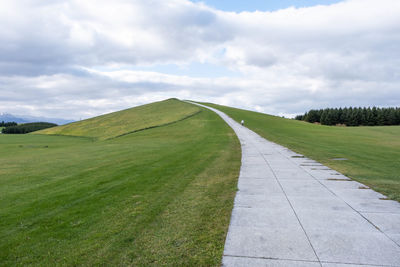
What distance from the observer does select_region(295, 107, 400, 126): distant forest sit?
90812 mm

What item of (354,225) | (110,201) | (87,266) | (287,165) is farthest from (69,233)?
(287,165)

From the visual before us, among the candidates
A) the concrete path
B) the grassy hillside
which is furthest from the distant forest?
the concrete path

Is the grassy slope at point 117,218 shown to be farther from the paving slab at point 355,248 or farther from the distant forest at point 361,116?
the distant forest at point 361,116

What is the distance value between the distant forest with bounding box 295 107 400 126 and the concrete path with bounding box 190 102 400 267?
102592 millimetres

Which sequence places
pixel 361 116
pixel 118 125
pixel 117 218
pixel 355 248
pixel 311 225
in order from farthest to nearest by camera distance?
pixel 361 116, pixel 118 125, pixel 117 218, pixel 311 225, pixel 355 248

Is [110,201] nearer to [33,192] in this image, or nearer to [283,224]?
[33,192]

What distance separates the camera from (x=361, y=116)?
93.8 meters

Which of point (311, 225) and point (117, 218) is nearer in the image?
point (311, 225)

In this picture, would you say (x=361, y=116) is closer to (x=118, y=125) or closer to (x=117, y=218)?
(x=118, y=125)

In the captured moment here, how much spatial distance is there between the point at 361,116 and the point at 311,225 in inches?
4268

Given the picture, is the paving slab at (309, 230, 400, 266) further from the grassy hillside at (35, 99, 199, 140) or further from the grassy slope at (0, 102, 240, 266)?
the grassy hillside at (35, 99, 199, 140)

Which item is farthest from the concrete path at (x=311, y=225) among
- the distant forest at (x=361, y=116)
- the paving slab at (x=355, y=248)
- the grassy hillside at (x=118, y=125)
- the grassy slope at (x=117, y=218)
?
the distant forest at (x=361, y=116)

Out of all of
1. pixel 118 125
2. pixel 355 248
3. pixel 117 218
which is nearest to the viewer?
pixel 355 248

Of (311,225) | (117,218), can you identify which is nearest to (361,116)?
(311,225)
